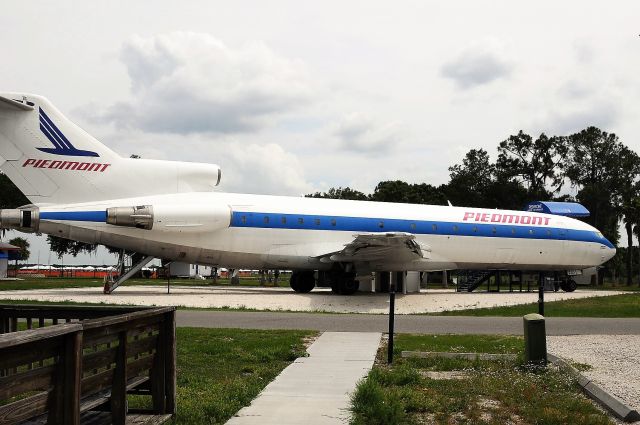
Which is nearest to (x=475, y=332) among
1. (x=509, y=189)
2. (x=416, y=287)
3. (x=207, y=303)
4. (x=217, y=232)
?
(x=207, y=303)

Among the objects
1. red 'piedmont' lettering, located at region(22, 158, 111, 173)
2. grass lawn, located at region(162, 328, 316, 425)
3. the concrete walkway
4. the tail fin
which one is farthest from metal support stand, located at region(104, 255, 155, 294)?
the concrete walkway

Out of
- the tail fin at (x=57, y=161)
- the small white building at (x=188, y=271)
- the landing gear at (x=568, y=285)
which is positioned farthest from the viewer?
the small white building at (x=188, y=271)

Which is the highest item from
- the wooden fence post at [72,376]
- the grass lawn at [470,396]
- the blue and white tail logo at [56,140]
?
the blue and white tail logo at [56,140]

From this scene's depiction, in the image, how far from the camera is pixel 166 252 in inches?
1088

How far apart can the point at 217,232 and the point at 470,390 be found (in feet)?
66.6

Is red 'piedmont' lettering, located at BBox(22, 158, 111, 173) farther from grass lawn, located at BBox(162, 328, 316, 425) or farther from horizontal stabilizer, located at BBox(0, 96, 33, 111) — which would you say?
grass lawn, located at BBox(162, 328, 316, 425)

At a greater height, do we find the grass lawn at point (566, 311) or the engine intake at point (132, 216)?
the engine intake at point (132, 216)

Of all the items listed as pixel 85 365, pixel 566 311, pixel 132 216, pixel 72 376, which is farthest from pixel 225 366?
pixel 132 216

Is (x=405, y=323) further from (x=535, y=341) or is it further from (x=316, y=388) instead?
(x=316, y=388)

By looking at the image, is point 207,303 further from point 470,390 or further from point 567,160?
point 567,160

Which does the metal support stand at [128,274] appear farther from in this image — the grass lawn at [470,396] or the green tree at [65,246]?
the green tree at [65,246]

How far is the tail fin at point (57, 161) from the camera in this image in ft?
84.1

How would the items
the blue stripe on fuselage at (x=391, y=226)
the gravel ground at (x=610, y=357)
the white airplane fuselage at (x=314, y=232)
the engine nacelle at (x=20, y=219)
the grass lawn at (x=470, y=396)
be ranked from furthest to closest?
the blue stripe on fuselage at (x=391, y=226) < the white airplane fuselage at (x=314, y=232) < the engine nacelle at (x=20, y=219) < the gravel ground at (x=610, y=357) < the grass lawn at (x=470, y=396)

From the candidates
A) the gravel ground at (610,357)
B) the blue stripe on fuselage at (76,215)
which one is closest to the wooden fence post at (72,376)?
the gravel ground at (610,357)
